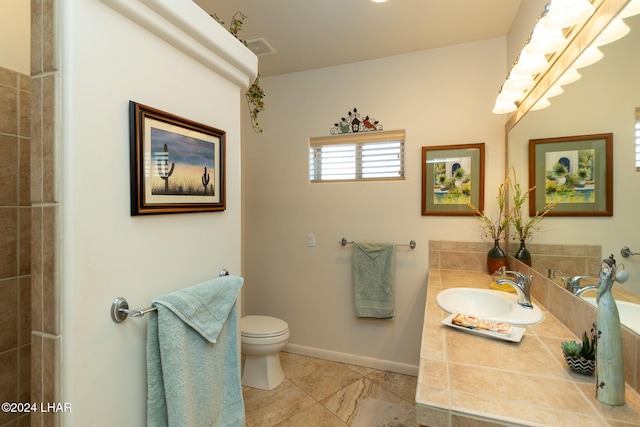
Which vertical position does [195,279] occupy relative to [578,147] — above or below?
below

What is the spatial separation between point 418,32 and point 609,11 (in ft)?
4.31

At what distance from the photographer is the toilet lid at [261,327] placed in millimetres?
2117

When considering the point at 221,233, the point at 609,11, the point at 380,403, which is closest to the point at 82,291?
the point at 221,233

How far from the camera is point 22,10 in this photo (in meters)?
1.17

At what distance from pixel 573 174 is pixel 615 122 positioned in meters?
0.37

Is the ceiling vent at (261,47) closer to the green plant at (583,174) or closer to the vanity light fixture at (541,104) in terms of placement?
the vanity light fixture at (541,104)

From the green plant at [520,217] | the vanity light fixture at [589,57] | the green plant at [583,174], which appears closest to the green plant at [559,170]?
the green plant at [583,174]

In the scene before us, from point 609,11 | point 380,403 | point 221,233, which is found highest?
point 609,11

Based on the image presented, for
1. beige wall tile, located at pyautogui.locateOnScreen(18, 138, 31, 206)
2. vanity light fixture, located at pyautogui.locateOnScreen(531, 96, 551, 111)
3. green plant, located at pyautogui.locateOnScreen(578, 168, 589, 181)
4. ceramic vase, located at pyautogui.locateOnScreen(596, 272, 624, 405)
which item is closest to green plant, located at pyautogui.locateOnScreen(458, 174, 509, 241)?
vanity light fixture, located at pyautogui.locateOnScreen(531, 96, 551, 111)

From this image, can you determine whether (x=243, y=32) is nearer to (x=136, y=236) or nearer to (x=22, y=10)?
(x=22, y=10)

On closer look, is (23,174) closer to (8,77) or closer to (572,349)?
(8,77)

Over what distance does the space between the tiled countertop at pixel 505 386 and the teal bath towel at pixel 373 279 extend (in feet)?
4.00

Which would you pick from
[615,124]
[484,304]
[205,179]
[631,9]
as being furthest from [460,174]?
[205,179]

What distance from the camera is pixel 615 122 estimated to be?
95 cm
